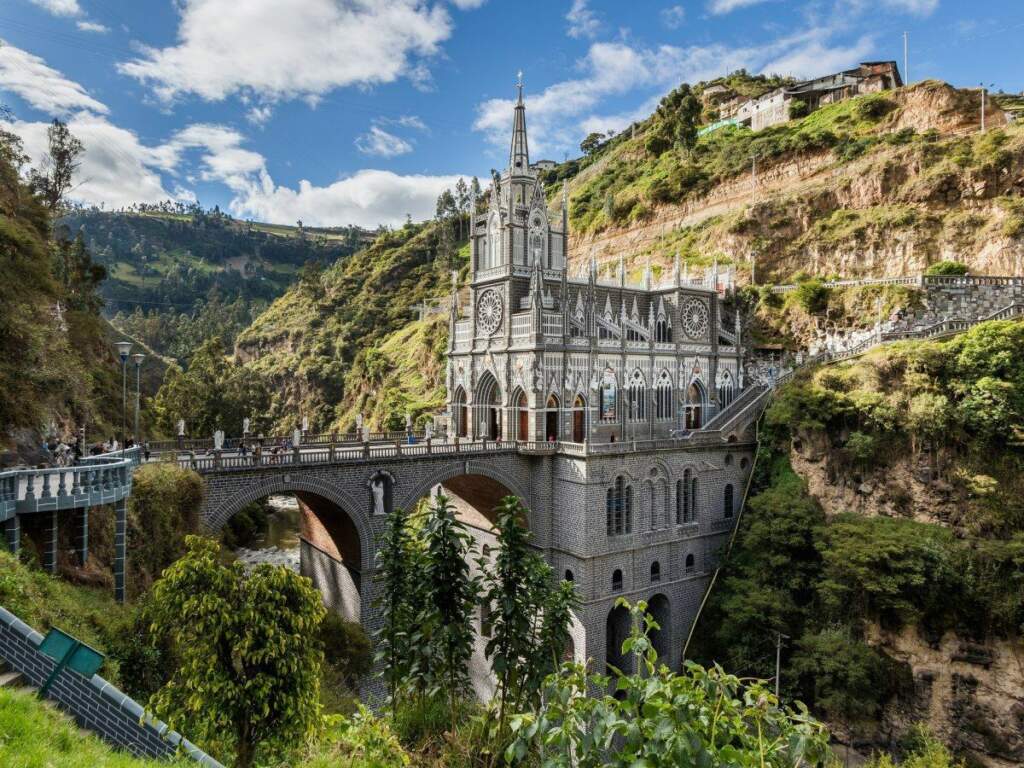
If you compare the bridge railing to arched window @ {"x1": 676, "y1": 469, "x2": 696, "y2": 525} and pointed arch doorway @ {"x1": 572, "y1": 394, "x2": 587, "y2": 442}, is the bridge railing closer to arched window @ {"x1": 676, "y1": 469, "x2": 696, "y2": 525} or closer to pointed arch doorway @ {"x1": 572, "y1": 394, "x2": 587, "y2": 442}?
pointed arch doorway @ {"x1": 572, "y1": 394, "x2": 587, "y2": 442}

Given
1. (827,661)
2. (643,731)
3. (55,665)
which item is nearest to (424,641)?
(55,665)

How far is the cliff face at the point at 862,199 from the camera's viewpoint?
47.5 meters

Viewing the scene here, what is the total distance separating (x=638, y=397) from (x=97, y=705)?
1347 inches

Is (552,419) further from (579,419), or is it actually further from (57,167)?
(57,167)

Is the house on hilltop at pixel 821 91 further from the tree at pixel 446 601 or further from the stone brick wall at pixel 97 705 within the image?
the stone brick wall at pixel 97 705

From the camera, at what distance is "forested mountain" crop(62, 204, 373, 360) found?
124188 mm

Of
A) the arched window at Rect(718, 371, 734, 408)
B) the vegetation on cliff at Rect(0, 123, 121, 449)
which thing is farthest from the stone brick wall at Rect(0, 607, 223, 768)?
the arched window at Rect(718, 371, 734, 408)

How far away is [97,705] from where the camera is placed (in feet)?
31.8

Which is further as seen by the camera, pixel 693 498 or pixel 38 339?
pixel 693 498

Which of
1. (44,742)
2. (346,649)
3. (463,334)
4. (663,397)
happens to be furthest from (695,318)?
(44,742)

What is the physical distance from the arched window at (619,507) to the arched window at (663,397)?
7.54 metres

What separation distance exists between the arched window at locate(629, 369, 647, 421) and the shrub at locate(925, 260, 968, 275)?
23.4 metres

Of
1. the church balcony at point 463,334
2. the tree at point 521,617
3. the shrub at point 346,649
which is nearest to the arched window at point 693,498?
the church balcony at point 463,334

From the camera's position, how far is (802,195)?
192 feet
